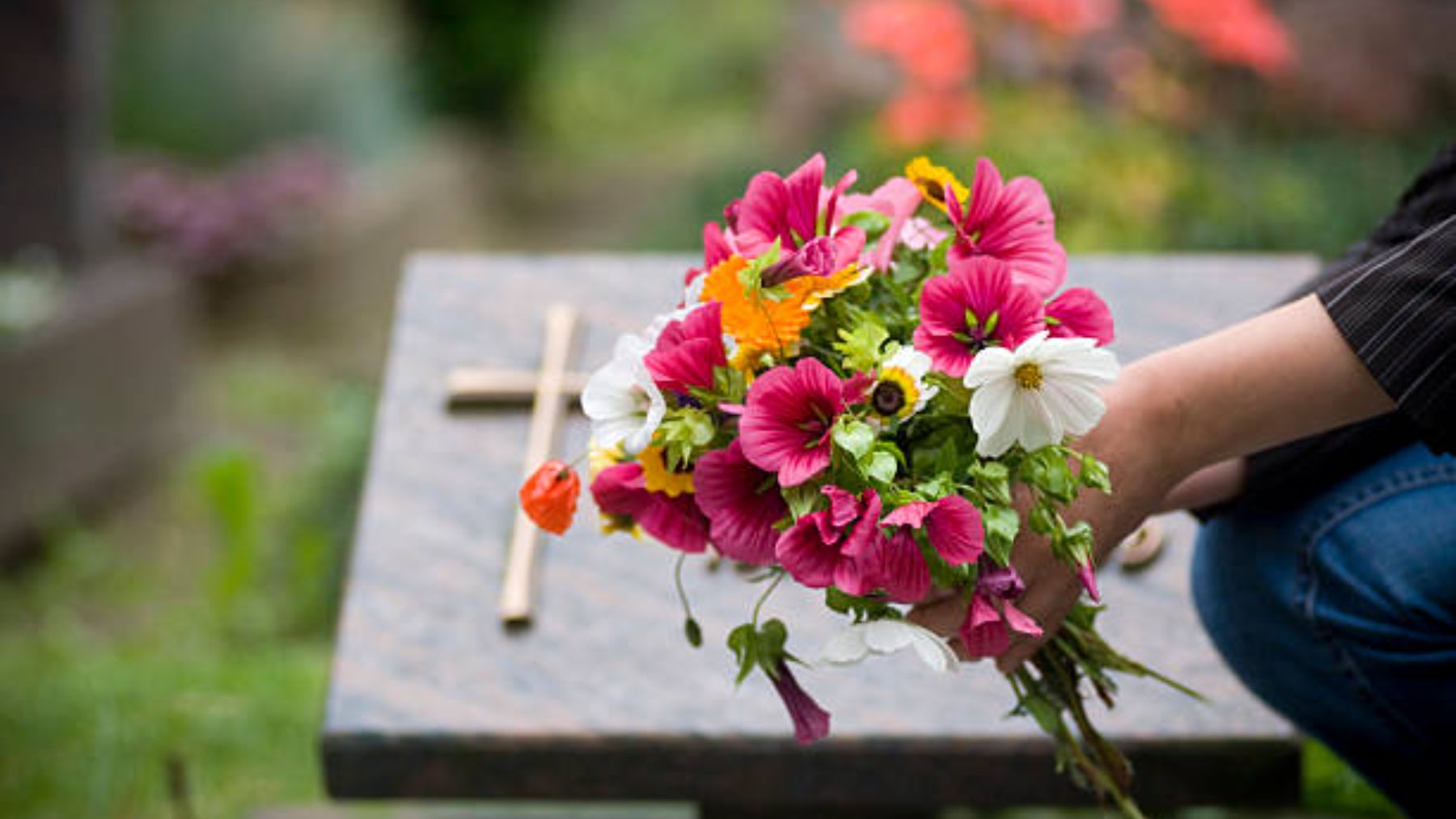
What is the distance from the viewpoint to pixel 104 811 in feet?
7.43

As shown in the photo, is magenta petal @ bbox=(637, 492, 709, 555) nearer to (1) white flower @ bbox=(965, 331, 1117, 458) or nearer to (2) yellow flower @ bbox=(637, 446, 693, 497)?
(2) yellow flower @ bbox=(637, 446, 693, 497)

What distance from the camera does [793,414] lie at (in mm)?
1019

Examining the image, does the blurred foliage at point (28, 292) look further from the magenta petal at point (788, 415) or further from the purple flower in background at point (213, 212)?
the magenta petal at point (788, 415)

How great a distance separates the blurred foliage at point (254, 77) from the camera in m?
6.14

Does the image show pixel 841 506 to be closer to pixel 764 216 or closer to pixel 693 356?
pixel 693 356

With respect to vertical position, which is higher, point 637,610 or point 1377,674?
point 1377,674

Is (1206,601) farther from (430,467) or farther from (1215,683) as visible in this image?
(430,467)

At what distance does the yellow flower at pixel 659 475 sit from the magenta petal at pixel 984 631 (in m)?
0.24

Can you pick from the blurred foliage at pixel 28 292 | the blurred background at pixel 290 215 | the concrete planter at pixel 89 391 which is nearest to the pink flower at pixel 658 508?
the blurred background at pixel 290 215

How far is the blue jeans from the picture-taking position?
128 centimetres

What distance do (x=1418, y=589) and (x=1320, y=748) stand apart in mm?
738

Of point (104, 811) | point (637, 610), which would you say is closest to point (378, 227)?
point (104, 811)

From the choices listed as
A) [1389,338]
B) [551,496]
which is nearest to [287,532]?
[551,496]

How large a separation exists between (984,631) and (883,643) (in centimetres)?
8
